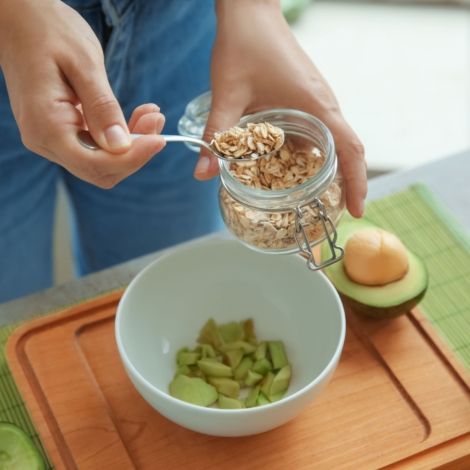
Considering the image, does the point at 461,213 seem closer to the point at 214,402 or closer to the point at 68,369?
the point at 214,402

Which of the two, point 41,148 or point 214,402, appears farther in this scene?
point 214,402

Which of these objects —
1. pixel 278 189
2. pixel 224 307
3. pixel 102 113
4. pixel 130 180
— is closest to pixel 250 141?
pixel 278 189

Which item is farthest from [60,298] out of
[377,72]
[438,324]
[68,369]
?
[377,72]

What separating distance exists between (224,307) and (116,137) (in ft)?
1.19

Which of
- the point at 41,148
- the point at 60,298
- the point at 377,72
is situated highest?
the point at 41,148

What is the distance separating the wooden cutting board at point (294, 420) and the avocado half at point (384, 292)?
42mm

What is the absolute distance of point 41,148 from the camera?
76cm

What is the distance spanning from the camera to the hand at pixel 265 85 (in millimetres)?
862

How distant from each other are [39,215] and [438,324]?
72 centimetres

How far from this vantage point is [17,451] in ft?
2.65

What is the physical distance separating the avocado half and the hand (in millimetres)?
122

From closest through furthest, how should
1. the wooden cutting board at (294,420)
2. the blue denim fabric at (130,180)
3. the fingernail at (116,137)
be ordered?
1. the fingernail at (116,137)
2. the wooden cutting board at (294,420)
3. the blue denim fabric at (130,180)

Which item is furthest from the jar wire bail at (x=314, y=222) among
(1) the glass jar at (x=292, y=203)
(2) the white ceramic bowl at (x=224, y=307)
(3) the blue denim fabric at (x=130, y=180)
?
(3) the blue denim fabric at (x=130, y=180)

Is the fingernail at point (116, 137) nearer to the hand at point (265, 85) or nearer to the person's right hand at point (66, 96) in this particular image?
the person's right hand at point (66, 96)
